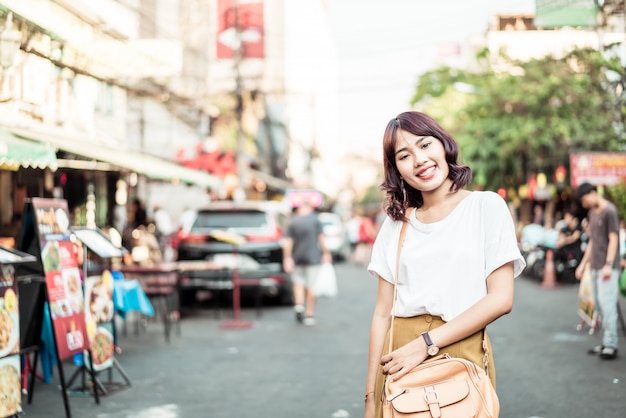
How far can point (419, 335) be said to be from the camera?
9.55 feet

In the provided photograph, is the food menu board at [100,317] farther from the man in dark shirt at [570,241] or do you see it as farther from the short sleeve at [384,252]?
the man in dark shirt at [570,241]

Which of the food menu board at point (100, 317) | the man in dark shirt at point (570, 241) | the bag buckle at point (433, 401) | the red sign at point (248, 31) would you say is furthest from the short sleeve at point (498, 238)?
the red sign at point (248, 31)

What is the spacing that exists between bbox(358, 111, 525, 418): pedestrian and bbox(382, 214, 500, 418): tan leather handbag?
0.06m

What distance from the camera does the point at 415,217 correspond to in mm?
3074

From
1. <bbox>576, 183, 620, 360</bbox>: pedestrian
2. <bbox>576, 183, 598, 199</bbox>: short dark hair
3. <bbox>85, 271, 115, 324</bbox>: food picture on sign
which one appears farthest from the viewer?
<bbox>576, 183, 598, 199</bbox>: short dark hair

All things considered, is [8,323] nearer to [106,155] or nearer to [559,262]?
[106,155]

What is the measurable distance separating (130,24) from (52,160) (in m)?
10.7

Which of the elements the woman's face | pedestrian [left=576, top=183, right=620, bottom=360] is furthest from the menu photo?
pedestrian [left=576, top=183, right=620, bottom=360]

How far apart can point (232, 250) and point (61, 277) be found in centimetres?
684

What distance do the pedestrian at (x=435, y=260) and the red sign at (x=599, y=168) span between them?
49.8ft

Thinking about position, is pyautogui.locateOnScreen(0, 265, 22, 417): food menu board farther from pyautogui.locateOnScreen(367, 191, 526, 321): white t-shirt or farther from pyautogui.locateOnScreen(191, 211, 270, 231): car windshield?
pyautogui.locateOnScreen(191, 211, 270, 231): car windshield

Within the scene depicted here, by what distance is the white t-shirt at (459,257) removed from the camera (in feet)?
9.34

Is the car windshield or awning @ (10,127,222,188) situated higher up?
awning @ (10,127,222,188)

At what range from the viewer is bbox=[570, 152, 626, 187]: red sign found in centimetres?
1733
